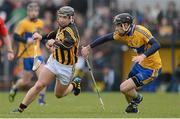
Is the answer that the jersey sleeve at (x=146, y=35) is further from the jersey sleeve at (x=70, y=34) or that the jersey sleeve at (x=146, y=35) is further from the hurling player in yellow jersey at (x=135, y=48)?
the jersey sleeve at (x=70, y=34)

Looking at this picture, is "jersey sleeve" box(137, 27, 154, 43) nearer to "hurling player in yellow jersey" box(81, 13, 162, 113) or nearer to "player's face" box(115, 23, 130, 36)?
"hurling player in yellow jersey" box(81, 13, 162, 113)

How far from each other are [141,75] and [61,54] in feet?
5.52

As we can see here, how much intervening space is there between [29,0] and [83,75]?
3.56 m

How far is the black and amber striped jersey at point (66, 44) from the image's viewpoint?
48.6ft

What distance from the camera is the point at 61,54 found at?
49.5 ft

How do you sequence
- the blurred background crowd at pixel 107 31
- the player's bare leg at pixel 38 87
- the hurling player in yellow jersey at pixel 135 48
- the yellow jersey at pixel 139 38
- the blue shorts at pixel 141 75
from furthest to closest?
the blurred background crowd at pixel 107 31, the blue shorts at pixel 141 75, the yellow jersey at pixel 139 38, the hurling player in yellow jersey at pixel 135 48, the player's bare leg at pixel 38 87

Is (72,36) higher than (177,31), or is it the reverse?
(72,36)

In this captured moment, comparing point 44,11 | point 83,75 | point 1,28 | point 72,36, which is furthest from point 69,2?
point 72,36

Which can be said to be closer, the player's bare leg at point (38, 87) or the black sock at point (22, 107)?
the player's bare leg at point (38, 87)

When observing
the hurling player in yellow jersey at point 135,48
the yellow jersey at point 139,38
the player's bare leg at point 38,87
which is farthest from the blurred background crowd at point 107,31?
the player's bare leg at point 38,87

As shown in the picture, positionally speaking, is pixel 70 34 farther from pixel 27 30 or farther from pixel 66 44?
pixel 27 30

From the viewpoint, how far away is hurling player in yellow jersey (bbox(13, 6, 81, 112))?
1479 cm

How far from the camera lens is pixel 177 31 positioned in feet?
91.8

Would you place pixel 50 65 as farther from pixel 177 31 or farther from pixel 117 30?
pixel 177 31
